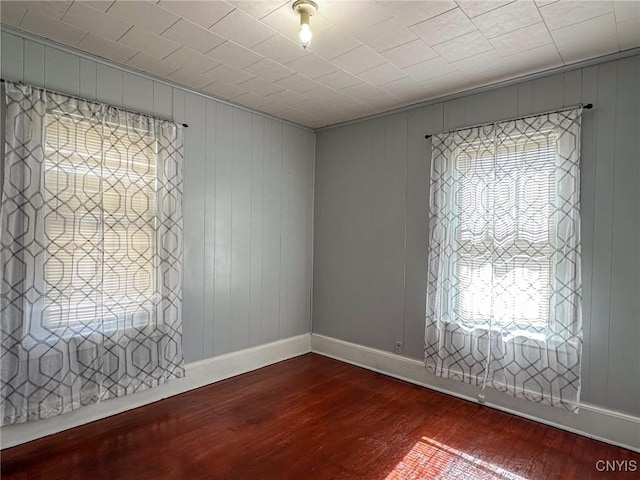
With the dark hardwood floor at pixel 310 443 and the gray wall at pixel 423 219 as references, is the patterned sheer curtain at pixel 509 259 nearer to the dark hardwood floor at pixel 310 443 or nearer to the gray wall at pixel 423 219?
the gray wall at pixel 423 219

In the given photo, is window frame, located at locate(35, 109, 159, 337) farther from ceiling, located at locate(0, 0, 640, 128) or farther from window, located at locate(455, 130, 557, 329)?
window, located at locate(455, 130, 557, 329)

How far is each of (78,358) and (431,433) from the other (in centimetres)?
254

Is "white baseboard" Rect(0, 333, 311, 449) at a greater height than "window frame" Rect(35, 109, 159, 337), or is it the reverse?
"window frame" Rect(35, 109, 159, 337)

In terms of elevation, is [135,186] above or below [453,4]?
below

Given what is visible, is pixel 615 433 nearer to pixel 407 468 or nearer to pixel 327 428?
pixel 407 468

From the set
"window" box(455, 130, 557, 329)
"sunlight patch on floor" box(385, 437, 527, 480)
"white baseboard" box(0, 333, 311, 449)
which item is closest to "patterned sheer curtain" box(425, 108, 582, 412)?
"window" box(455, 130, 557, 329)

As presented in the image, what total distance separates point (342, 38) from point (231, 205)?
73.5 inches

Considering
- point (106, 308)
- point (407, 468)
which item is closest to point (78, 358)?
point (106, 308)

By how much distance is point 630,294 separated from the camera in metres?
2.45

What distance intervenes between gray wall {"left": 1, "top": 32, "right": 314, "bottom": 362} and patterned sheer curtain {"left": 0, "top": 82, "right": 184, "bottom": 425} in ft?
0.60

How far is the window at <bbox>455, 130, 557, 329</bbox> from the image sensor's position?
2.73 metres

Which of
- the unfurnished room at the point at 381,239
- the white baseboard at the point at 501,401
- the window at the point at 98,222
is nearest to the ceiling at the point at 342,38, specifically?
the unfurnished room at the point at 381,239

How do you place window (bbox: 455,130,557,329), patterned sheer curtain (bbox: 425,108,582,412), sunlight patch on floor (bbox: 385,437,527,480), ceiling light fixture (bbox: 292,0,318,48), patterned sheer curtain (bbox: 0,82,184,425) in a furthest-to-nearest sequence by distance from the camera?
1. window (bbox: 455,130,557,329)
2. patterned sheer curtain (bbox: 425,108,582,412)
3. patterned sheer curtain (bbox: 0,82,184,425)
4. sunlight patch on floor (bbox: 385,437,527,480)
5. ceiling light fixture (bbox: 292,0,318,48)

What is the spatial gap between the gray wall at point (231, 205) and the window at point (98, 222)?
33 cm
